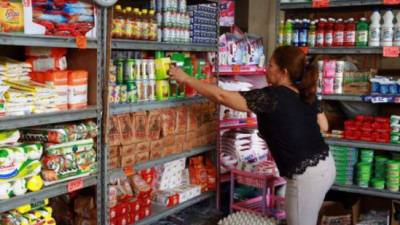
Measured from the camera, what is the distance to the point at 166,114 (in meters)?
3.58

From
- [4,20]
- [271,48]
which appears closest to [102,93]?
[4,20]

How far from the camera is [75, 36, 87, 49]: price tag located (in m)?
2.72

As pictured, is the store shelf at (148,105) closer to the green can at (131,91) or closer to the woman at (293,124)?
the green can at (131,91)

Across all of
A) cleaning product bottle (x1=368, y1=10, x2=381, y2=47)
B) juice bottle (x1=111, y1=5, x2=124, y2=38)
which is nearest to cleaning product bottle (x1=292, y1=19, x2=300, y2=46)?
cleaning product bottle (x1=368, y1=10, x2=381, y2=47)

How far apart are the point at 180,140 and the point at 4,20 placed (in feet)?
5.59

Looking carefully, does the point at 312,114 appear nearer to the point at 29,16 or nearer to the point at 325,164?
the point at 325,164

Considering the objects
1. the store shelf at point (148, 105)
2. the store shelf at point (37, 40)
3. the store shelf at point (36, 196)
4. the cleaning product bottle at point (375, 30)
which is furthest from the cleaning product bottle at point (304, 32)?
the store shelf at point (36, 196)

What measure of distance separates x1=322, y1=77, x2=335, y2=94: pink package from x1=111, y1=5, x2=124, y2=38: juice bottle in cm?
204

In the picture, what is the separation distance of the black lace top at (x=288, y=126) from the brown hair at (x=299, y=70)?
0.19 feet

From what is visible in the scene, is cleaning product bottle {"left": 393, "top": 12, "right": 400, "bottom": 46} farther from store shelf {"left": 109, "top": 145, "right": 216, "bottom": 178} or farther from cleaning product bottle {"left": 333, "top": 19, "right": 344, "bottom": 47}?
store shelf {"left": 109, "top": 145, "right": 216, "bottom": 178}

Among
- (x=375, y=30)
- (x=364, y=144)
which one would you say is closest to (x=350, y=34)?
(x=375, y=30)

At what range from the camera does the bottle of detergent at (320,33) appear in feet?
14.2

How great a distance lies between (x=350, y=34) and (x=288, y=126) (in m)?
1.56

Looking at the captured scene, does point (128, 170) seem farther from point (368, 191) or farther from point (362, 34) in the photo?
point (362, 34)
